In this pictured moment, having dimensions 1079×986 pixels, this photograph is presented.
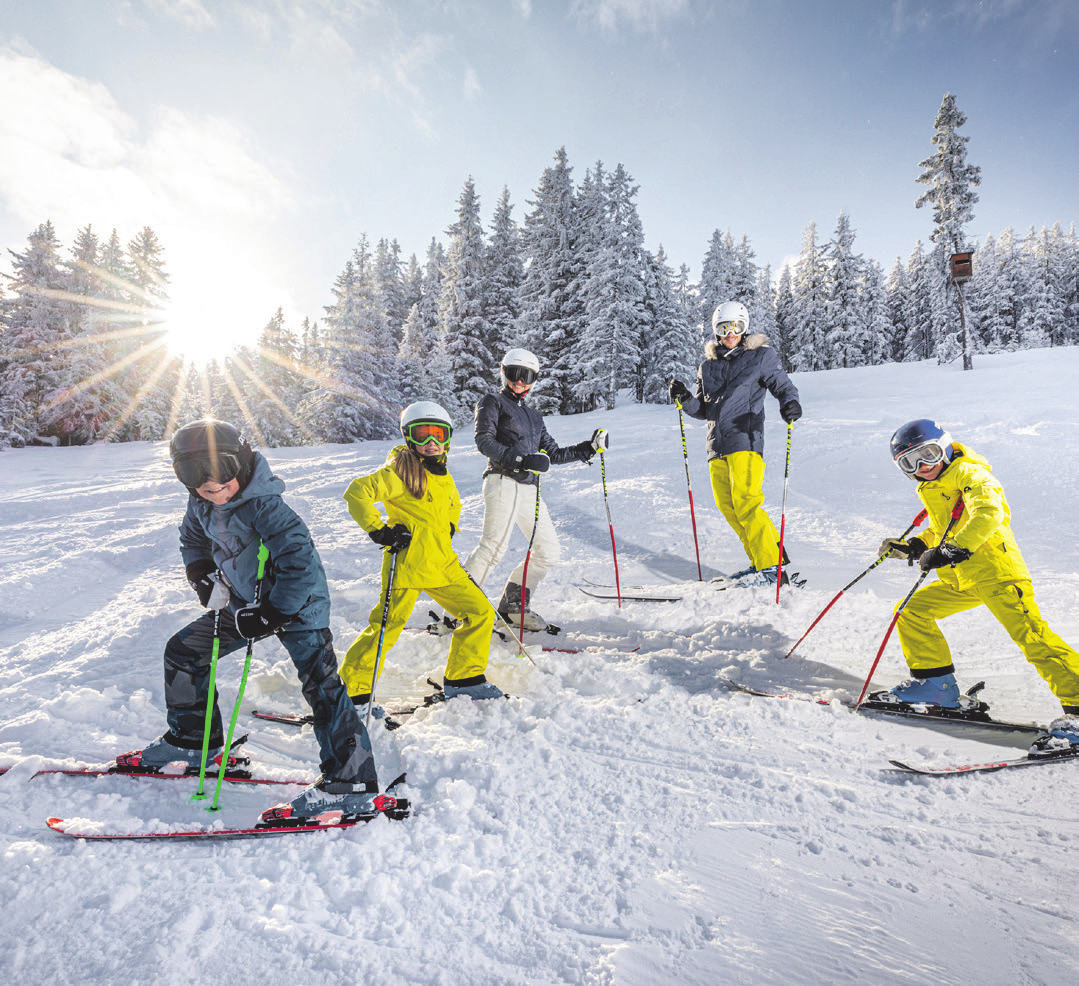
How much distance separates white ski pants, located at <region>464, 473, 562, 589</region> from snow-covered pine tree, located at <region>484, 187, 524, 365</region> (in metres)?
24.8

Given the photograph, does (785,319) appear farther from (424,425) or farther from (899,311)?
(424,425)

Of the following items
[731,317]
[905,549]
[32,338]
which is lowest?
[905,549]

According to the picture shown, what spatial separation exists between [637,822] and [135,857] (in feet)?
6.66

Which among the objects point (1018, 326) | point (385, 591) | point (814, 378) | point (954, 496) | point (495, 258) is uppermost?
point (495, 258)

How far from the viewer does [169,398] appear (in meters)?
30.8

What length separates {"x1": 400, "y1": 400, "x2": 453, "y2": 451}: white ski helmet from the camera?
3930 mm

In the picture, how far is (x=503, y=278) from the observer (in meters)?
30.9

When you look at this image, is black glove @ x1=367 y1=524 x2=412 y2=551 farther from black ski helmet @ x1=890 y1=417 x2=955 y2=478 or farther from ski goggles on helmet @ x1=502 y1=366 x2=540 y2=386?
black ski helmet @ x1=890 y1=417 x2=955 y2=478

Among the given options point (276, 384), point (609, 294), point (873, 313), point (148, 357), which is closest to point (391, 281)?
point (276, 384)

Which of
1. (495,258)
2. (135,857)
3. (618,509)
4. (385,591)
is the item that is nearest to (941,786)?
(385,591)

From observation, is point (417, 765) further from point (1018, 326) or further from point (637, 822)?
point (1018, 326)

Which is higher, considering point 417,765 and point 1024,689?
point 417,765

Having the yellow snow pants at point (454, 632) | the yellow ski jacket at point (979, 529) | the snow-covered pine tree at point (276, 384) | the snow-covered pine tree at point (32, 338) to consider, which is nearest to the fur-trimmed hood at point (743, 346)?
the yellow ski jacket at point (979, 529)

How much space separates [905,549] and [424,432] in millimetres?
3314
